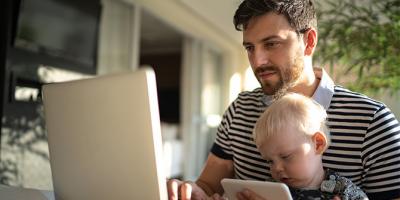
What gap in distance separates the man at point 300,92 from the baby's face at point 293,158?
0.10m

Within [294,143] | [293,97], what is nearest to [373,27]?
[293,97]

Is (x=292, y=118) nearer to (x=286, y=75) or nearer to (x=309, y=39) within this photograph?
(x=286, y=75)

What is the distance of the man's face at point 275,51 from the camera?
119 cm

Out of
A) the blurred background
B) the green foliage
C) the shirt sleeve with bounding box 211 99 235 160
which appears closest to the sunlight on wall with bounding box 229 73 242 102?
the blurred background

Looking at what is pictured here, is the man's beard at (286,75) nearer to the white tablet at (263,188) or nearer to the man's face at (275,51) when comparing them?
the man's face at (275,51)

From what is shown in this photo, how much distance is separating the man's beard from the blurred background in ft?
1.45

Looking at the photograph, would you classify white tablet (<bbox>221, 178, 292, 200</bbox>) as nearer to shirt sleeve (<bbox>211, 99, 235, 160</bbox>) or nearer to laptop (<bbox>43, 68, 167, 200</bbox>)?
laptop (<bbox>43, 68, 167, 200</bbox>)

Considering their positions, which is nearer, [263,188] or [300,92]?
[263,188]

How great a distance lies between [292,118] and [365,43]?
85 cm

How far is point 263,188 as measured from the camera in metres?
0.76

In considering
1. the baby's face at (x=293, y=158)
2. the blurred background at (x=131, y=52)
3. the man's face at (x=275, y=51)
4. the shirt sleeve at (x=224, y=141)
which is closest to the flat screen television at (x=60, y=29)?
the blurred background at (x=131, y=52)

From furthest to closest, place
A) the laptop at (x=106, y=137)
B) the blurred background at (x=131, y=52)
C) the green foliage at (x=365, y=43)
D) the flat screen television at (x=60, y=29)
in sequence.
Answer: the flat screen television at (x=60, y=29) → the blurred background at (x=131, y=52) → the green foliage at (x=365, y=43) → the laptop at (x=106, y=137)

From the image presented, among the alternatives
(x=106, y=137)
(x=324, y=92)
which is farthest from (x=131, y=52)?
(x=106, y=137)

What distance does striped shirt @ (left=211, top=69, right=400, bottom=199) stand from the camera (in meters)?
1.02
